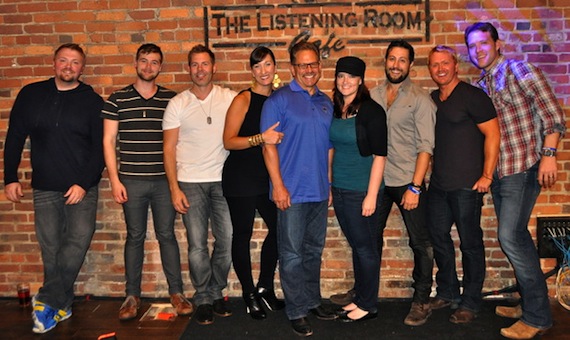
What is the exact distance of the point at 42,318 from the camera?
3660 millimetres

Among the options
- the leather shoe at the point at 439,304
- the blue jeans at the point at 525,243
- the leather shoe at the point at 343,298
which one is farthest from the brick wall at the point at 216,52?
the blue jeans at the point at 525,243

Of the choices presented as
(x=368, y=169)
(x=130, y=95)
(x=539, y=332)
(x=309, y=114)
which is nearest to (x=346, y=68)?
(x=309, y=114)

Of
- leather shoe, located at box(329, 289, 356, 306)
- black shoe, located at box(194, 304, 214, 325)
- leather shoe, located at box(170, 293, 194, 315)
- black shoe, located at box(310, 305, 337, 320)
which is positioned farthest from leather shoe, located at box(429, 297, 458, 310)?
leather shoe, located at box(170, 293, 194, 315)

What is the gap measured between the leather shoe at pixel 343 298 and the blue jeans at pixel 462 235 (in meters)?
0.67

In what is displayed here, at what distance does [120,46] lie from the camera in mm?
4105

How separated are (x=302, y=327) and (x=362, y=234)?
71 cm

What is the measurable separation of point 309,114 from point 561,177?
2.05 meters

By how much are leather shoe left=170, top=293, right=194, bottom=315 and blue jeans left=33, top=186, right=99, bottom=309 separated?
0.72m

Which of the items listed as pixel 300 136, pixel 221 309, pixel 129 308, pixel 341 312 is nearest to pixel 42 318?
→ pixel 129 308

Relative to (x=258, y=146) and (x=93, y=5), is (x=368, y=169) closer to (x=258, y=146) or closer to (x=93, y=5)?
(x=258, y=146)

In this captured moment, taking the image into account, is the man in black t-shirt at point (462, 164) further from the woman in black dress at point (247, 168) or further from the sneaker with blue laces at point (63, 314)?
the sneaker with blue laces at point (63, 314)

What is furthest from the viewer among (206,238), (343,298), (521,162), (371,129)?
(343,298)

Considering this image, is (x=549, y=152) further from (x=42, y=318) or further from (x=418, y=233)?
(x=42, y=318)

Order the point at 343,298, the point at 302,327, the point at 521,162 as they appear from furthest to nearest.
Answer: the point at 343,298 < the point at 302,327 < the point at 521,162
